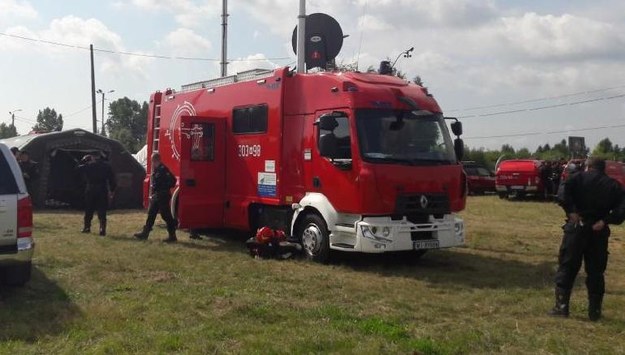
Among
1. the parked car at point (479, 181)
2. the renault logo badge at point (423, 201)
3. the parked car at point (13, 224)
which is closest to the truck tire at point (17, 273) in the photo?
the parked car at point (13, 224)

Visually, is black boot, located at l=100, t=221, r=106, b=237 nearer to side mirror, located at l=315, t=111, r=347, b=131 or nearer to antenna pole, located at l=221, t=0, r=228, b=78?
side mirror, located at l=315, t=111, r=347, b=131

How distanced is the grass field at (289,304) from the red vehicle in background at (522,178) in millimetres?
15686

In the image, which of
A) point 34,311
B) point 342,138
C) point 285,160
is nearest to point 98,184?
point 285,160

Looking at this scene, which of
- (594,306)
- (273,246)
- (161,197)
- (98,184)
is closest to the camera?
(594,306)

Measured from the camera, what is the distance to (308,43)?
13.5 m

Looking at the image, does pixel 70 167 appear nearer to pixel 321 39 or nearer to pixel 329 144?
pixel 321 39

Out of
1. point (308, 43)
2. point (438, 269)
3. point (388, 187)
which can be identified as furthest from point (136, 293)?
point (308, 43)

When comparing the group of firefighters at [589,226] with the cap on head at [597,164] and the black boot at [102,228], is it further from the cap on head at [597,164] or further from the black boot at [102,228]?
the black boot at [102,228]

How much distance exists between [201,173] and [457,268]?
4.98m

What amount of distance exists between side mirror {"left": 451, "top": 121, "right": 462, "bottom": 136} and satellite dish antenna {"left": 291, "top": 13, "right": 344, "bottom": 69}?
12.0 ft

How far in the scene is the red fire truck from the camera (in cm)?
958

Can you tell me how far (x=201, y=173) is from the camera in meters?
12.3

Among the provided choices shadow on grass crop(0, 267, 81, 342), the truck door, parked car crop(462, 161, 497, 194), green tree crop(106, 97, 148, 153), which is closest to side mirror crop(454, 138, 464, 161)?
the truck door

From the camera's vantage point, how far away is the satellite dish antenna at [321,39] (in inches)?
530
